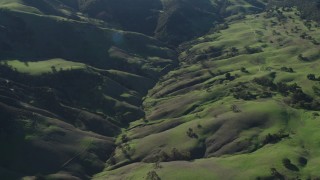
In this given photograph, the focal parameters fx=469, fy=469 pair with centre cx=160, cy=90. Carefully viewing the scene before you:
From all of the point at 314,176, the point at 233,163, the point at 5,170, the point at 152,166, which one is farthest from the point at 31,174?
the point at 314,176

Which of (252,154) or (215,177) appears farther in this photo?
(252,154)

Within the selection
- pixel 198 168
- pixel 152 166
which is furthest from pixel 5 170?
pixel 198 168

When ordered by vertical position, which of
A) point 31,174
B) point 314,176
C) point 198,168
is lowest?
point 314,176

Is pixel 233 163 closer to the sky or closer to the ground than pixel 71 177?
closer to the ground

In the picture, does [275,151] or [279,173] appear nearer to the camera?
[279,173]

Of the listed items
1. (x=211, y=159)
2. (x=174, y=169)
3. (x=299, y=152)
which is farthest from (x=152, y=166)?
(x=299, y=152)

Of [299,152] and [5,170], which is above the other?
[5,170]

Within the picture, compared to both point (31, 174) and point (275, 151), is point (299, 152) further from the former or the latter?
point (31, 174)

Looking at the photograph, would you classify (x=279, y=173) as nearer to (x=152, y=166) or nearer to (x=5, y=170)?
(x=152, y=166)
